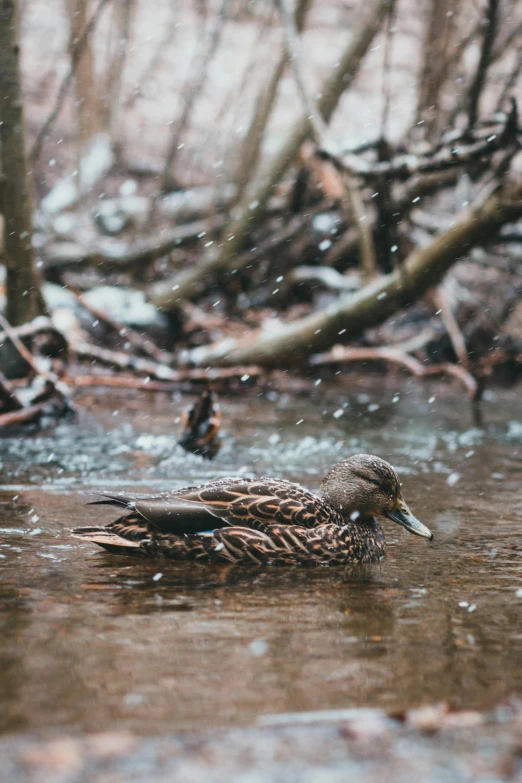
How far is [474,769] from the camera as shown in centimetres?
242

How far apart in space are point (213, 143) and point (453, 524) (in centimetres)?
1147

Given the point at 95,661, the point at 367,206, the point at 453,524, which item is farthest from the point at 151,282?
the point at 95,661

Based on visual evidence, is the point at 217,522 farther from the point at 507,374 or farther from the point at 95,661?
the point at 507,374

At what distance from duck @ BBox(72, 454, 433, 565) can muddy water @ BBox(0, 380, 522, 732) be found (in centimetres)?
9

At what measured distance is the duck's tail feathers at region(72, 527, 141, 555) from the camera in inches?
172

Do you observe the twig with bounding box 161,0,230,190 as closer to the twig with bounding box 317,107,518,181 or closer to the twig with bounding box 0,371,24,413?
the twig with bounding box 317,107,518,181

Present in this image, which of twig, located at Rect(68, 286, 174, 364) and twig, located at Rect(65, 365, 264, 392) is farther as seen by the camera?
twig, located at Rect(68, 286, 174, 364)

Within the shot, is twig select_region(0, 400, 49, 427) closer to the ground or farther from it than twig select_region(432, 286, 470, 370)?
farther from it

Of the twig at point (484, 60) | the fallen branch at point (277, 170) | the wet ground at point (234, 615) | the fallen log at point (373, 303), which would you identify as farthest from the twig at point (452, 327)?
the wet ground at point (234, 615)

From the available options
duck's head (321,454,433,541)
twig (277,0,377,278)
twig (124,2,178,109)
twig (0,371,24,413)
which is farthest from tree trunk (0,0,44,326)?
twig (124,2,178,109)

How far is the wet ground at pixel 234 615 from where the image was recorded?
2.81 metres

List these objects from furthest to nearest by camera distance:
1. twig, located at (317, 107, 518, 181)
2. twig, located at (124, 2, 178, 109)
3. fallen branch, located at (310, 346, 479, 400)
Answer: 1. twig, located at (124, 2, 178, 109)
2. fallen branch, located at (310, 346, 479, 400)
3. twig, located at (317, 107, 518, 181)

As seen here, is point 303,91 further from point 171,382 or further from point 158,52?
point 158,52

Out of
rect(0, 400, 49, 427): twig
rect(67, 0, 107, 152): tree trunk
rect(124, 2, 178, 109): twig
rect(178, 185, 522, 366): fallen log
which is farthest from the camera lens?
rect(67, 0, 107, 152): tree trunk
